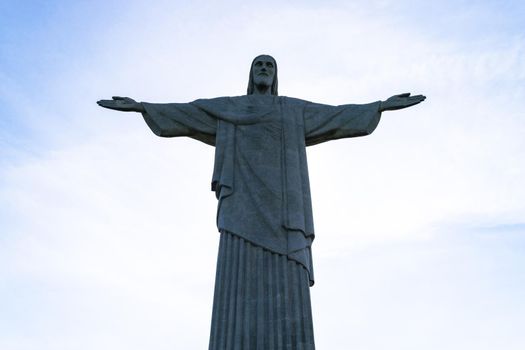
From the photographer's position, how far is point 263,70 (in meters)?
17.3

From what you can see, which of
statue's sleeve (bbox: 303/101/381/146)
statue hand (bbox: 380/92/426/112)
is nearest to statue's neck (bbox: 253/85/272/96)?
statue's sleeve (bbox: 303/101/381/146)

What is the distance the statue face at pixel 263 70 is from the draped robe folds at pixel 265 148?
1.67ft

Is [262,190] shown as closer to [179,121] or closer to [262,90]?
[179,121]

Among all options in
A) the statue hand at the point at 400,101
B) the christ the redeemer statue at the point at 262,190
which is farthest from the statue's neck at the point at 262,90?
the statue hand at the point at 400,101

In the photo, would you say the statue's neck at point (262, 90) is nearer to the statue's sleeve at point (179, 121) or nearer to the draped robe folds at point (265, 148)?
the draped robe folds at point (265, 148)

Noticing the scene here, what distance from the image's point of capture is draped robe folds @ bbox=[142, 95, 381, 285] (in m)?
14.7

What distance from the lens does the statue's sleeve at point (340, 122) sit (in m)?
16.6

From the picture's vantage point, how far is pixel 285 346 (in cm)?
1331

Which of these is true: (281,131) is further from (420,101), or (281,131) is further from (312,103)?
(420,101)

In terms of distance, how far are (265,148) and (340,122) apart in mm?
2051

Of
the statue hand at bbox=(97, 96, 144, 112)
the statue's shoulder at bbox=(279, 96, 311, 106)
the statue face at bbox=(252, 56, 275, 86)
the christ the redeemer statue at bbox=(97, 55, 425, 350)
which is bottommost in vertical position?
the christ the redeemer statue at bbox=(97, 55, 425, 350)

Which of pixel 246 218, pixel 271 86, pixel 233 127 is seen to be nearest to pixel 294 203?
pixel 246 218

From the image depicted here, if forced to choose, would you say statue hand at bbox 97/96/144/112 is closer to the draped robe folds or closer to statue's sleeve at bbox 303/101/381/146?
the draped robe folds

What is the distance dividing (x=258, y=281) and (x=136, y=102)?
5353 mm
